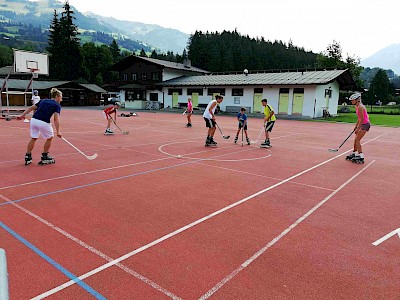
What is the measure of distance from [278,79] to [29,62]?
25.8 meters

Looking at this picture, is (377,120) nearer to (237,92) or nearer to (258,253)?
(237,92)

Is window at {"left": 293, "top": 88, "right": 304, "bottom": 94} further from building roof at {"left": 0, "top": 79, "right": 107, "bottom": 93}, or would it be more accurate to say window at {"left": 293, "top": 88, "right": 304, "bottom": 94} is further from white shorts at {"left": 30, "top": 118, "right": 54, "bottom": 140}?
building roof at {"left": 0, "top": 79, "right": 107, "bottom": 93}

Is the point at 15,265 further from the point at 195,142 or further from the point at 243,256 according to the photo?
the point at 195,142

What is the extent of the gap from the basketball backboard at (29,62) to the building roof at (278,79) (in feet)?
67.0

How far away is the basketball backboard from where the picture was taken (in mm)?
25219

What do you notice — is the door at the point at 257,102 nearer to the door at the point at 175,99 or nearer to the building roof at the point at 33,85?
the door at the point at 175,99

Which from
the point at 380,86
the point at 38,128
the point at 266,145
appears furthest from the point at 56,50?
the point at 380,86

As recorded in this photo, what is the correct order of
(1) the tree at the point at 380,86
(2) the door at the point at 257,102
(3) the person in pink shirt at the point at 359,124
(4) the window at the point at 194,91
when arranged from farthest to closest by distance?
(1) the tree at the point at 380,86 < (4) the window at the point at 194,91 < (2) the door at the point at 257,102 < (3) the person in pink shirt at the point at 359,124

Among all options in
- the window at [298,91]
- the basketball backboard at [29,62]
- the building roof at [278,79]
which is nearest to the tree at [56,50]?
the building roof at [278,79]

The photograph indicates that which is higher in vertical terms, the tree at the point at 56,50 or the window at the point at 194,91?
the tree at the point at 56,50

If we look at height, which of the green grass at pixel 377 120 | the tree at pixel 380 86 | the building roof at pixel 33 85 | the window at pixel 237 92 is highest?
the tree at pixel 380 86

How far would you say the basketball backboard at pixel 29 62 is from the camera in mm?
25219

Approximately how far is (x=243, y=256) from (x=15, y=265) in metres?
2.66

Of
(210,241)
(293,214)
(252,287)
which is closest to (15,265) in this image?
(210,241)
